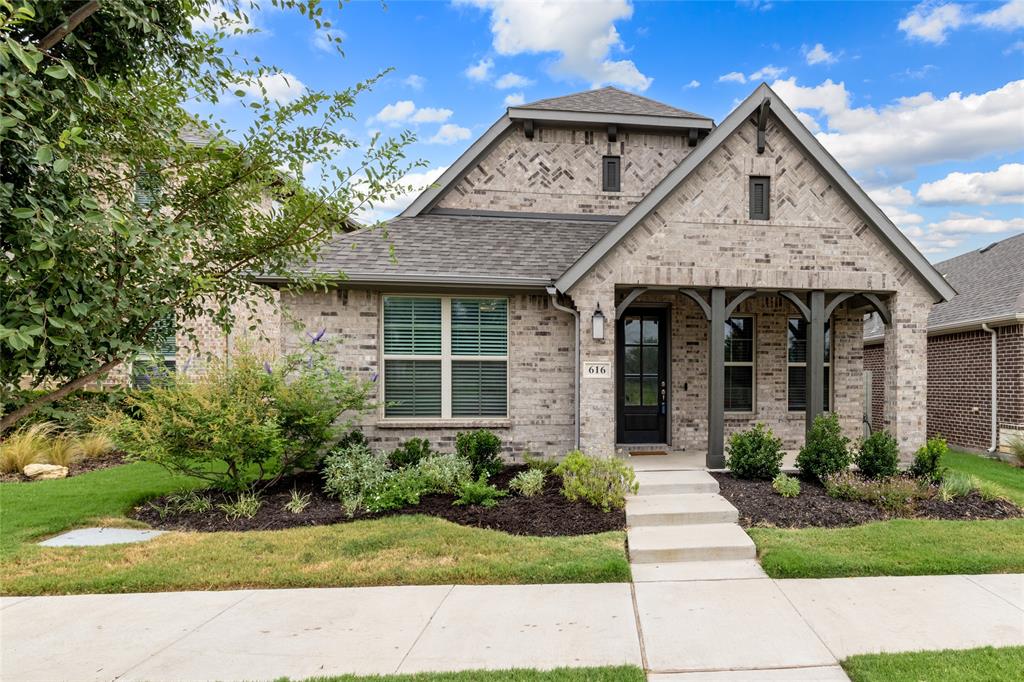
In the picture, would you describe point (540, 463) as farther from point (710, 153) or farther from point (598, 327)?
point (710, 153)

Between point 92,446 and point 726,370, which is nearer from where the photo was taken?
point 726,370

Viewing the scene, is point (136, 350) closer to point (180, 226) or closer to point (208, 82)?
point (180, 226)

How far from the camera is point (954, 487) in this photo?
6926 millimetres

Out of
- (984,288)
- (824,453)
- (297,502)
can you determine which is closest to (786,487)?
(824,453)

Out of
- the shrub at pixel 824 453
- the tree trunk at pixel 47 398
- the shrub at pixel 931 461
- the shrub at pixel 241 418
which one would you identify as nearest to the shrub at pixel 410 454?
the shrub at pixel 241 418

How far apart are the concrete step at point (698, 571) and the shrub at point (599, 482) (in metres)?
1.18

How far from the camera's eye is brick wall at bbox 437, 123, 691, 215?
10.6m

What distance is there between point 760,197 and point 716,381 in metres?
2.92

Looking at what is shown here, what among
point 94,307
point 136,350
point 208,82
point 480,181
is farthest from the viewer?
point 480,181

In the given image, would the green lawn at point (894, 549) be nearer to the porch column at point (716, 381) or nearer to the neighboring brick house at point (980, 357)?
the porch column at point (716, 381)

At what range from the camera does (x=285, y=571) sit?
4902 millimetres

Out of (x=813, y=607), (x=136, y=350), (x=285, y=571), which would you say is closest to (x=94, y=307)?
(x=136, y=350)

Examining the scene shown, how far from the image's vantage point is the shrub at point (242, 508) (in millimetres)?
6569

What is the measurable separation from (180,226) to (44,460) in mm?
9667
